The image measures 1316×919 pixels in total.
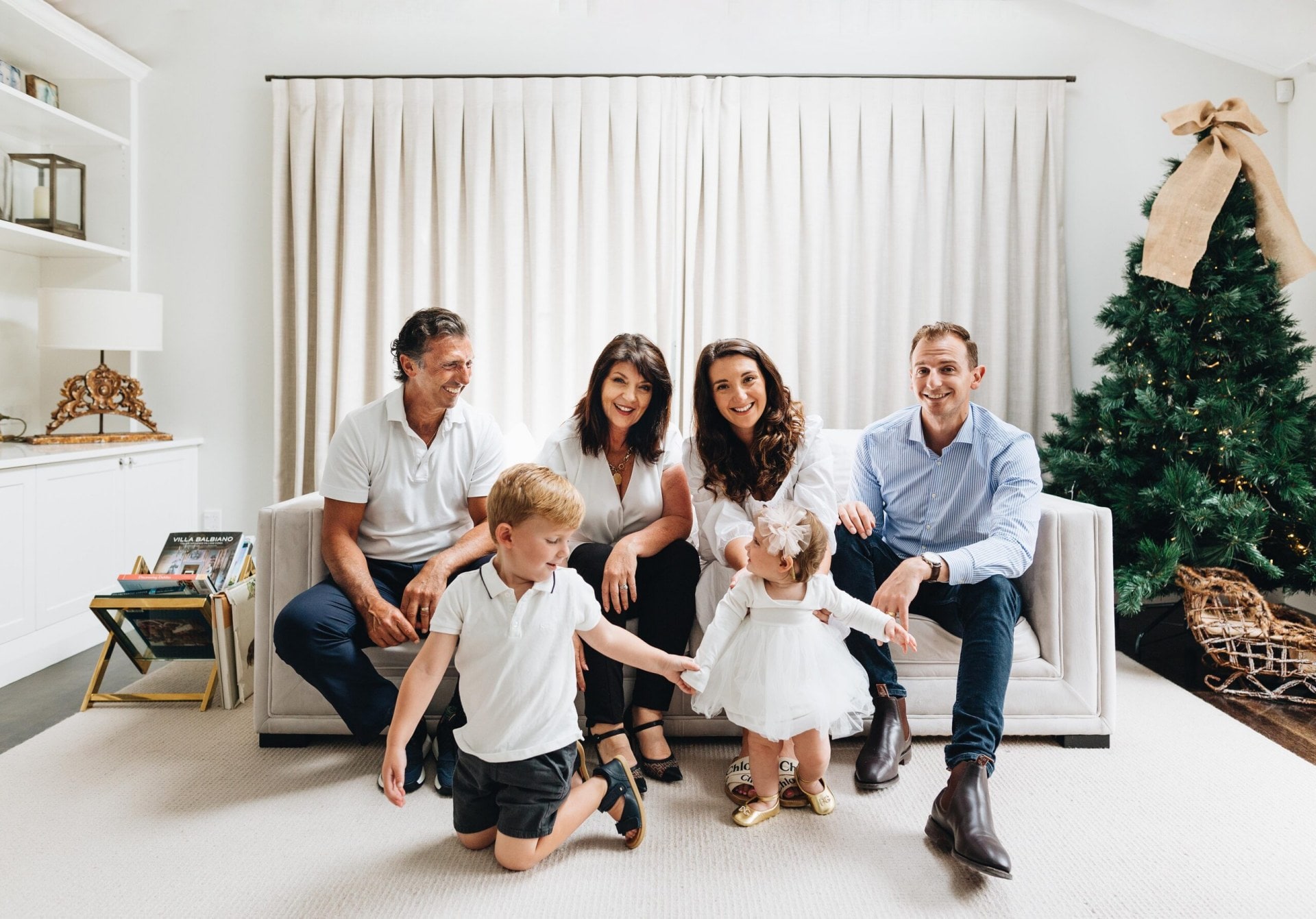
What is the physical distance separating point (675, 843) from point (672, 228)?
98.9 inches

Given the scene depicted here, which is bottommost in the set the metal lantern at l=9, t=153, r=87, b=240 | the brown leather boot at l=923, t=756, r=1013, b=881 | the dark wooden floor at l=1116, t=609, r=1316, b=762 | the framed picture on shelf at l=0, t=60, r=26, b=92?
the dark wooden floor at l=1116, t=609, r=1316, b=762

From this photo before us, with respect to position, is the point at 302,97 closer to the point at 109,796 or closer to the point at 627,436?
the point at 627,436

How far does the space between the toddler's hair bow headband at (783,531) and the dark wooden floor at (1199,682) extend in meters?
1.46

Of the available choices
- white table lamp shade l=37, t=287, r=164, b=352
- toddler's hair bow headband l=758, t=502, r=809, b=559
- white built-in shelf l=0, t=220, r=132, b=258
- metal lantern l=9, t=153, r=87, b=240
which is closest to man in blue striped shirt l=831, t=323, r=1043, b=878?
toddler's hair bow headband l=758, t=502, r=809, b=559

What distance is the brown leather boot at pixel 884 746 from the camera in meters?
1.79

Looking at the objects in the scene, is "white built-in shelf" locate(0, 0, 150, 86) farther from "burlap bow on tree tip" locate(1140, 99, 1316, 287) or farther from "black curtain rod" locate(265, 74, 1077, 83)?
"burlap bow on tree tip" locate(1140, 99, 1316, 287)

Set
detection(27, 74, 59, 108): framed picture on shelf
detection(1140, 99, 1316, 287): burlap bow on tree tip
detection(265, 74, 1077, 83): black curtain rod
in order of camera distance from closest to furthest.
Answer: detection(1140, 99, 1316, 287): burlap bow on tree tip
detection(27, 74, 59, 108): framed picture on shelf
detection(265, 74, 1077, 83): black curtain rod

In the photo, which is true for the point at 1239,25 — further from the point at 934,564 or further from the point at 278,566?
the point at 278,566

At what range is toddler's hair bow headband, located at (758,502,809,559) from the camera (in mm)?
1560

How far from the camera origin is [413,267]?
3.43 m

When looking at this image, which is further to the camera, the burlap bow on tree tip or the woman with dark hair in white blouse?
the burlap bow on tree tip

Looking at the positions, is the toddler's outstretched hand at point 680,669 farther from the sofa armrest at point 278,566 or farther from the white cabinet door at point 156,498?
the white cabinet door at point 156,498

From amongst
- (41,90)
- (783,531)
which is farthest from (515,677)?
(41,90)

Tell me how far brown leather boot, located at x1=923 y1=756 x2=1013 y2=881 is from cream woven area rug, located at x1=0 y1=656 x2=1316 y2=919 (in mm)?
40
